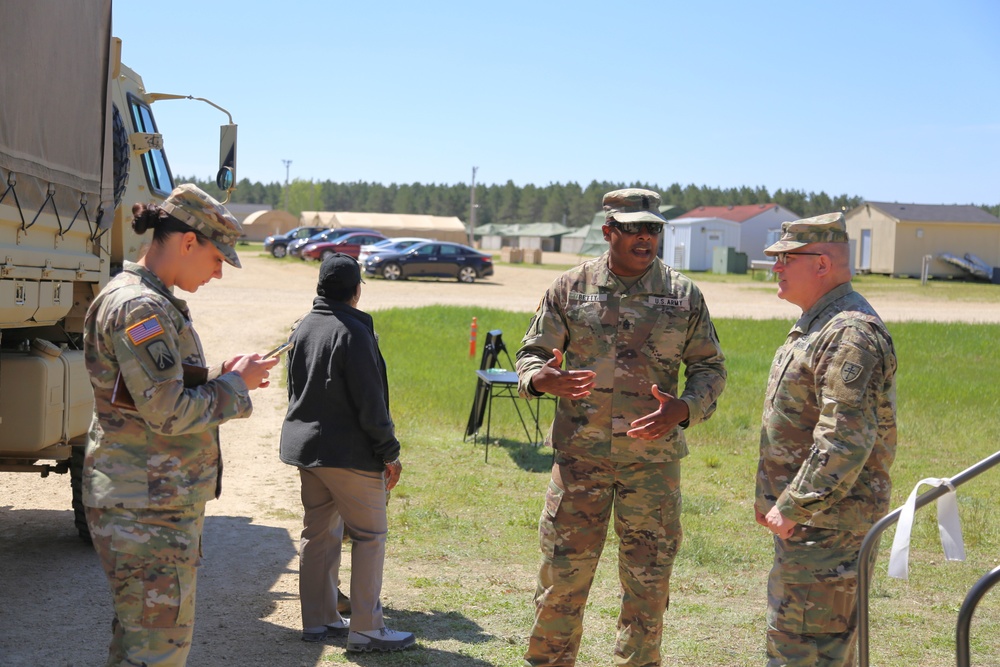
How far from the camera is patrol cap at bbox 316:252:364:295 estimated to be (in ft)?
15.4

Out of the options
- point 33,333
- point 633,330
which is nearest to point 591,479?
point 633,330

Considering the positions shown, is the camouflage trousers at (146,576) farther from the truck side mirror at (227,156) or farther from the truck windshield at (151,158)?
the truck windshield at (151,158)

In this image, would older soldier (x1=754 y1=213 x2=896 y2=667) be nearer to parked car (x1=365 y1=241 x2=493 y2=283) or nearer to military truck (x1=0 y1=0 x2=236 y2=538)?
military truck (x1=0 y1=0 x2=236 y2=538)

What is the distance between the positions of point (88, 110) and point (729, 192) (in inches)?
5112

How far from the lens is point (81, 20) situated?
5.36m

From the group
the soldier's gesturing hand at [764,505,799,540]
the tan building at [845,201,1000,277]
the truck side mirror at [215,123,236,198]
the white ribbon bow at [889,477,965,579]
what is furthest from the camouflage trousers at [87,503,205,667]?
the tan building at [845,201,1000,277]

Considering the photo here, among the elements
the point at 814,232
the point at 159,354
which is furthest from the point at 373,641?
the point at 814,232

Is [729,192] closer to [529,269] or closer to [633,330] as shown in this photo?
[529,269]

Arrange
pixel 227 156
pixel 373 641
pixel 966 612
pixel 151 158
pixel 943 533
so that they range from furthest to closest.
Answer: pixel 151 158, pixel 227 156, pixel 373 641, pixel 943 533, pixel 966 612

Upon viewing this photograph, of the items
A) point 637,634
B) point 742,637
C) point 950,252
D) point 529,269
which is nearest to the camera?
point 637,634

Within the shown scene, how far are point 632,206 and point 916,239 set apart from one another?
51004 millimetres

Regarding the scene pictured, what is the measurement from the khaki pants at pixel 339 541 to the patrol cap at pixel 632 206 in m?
1.68

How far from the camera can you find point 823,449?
3.41 metres

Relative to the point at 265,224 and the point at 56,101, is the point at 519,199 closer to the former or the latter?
the point at 265,224
